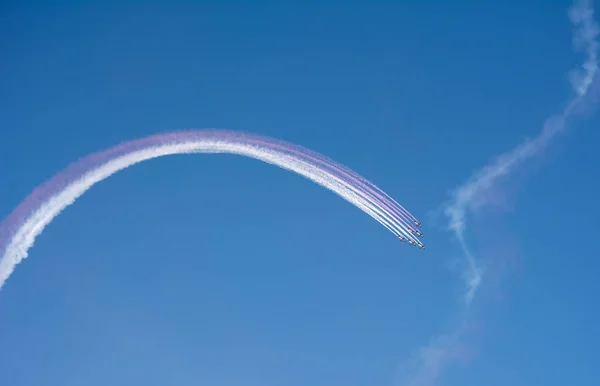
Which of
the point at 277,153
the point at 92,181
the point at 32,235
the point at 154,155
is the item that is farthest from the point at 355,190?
the point at 32,235

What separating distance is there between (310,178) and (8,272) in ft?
94.5

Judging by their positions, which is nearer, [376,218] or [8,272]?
[8,272]

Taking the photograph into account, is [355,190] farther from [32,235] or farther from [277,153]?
[32,235]

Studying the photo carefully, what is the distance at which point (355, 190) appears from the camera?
2886 inches

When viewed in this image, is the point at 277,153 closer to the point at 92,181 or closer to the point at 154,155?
the point at 154,155

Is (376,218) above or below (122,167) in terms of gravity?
above

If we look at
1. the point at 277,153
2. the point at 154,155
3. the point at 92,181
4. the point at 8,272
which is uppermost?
the point at 277,153

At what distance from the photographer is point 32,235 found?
6750cm

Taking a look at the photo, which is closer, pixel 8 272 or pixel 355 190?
pixel 8 272

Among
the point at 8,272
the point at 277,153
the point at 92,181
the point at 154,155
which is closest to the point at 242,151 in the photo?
the point at 277,153

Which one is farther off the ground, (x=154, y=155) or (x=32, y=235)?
(x=154, y=155)

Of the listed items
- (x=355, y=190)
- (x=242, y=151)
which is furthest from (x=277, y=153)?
(x=355, y=190)

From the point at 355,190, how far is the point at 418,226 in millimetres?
7360

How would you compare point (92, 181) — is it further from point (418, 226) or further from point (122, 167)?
point (418, 226)
